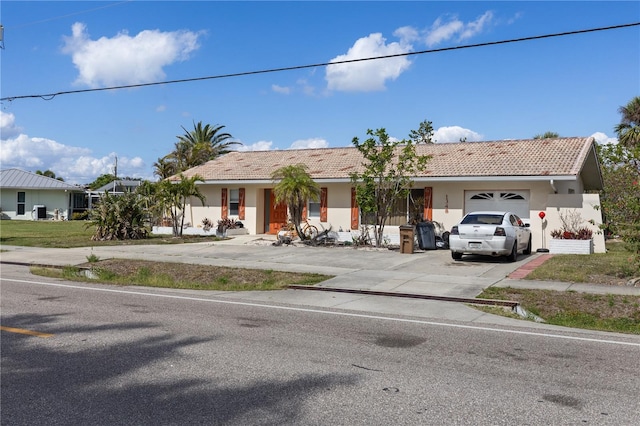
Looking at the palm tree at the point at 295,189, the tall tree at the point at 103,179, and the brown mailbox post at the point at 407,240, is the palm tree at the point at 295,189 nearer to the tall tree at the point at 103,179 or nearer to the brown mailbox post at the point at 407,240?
the brown mailbox post at the point at 407,240

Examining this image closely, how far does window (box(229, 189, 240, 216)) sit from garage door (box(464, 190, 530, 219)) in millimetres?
10856

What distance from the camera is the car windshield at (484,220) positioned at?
16.7m

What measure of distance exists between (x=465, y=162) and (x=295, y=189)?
23.3 ft

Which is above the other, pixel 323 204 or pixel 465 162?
pixel 465 162

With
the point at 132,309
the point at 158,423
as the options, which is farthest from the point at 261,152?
the point at 158,423

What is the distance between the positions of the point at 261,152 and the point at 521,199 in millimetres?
15034

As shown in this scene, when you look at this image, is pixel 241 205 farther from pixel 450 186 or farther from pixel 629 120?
pixel 629 120

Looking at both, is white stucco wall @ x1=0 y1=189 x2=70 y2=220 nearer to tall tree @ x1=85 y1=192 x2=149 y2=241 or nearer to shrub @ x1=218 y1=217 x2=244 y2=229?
tall tree @ x1=85 y1=192 x2=149 y2=241

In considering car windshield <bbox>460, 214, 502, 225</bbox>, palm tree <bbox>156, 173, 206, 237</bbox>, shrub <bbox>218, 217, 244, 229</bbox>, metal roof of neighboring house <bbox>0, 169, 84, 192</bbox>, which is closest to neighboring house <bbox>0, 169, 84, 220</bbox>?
metal roof of neighboring house <bbox>0, 169, 84, 192</bbox>

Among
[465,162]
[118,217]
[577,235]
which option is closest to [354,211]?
[465,162]

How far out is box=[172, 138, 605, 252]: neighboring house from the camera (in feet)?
65.2

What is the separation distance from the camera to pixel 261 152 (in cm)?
3080

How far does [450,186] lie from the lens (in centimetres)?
2181

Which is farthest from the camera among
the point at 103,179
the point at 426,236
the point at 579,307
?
the point at 103,179
